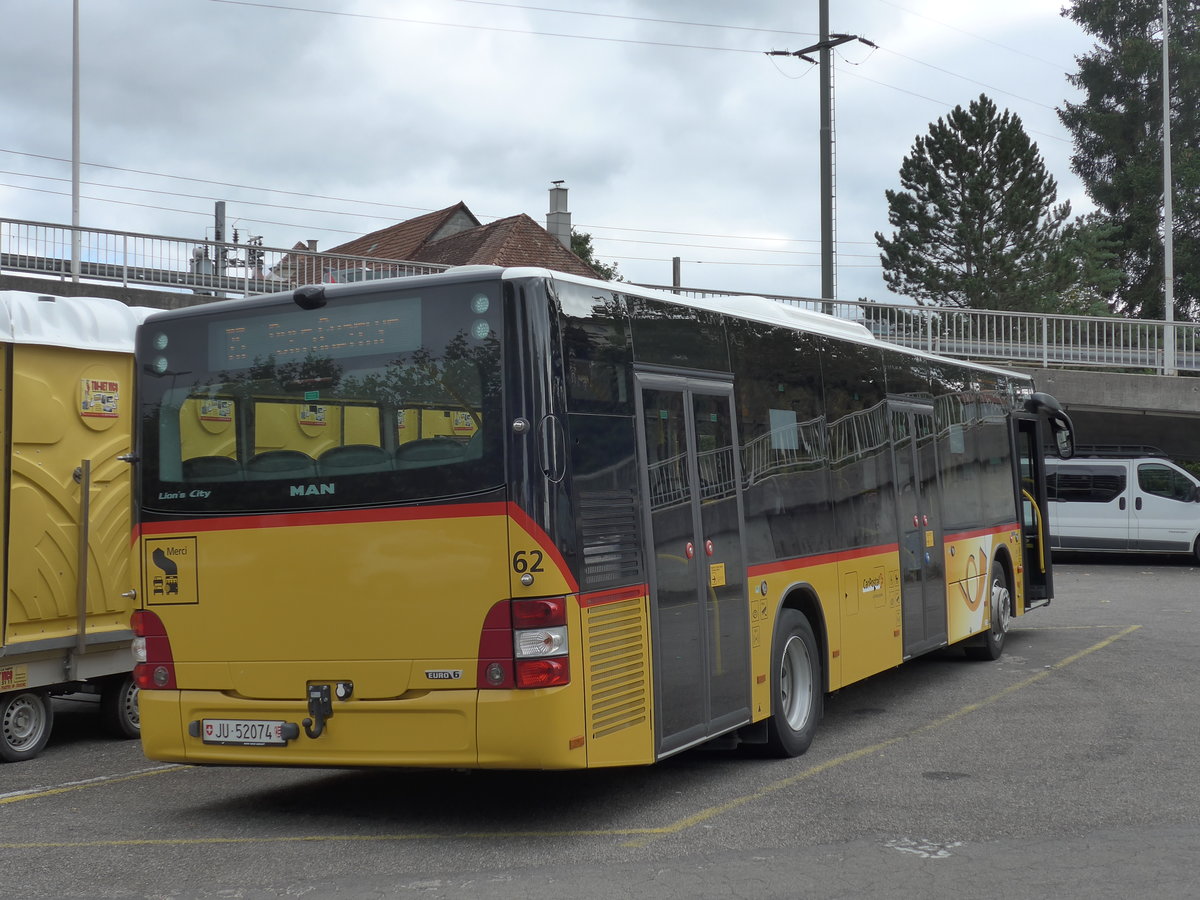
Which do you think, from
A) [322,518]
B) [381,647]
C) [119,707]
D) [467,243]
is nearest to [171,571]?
[322,518]

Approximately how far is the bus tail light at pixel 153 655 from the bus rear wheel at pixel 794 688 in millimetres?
3498

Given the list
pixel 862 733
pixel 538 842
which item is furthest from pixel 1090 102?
pixel 538 842

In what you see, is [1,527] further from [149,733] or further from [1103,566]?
[1103,566]

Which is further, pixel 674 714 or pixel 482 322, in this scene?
pixel 674 714

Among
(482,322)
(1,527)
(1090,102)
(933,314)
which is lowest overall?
(1,527)

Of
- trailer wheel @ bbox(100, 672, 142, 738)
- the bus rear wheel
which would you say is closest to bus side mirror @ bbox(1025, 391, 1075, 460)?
the bus rear wheel

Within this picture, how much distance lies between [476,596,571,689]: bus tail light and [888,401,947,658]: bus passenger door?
200 inches

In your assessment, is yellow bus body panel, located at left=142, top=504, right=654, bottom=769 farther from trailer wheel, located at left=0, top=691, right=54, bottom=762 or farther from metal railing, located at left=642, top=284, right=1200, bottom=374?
metal railing, located at left=642, top=284, right=1200, bottom=374

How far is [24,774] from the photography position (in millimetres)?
9094

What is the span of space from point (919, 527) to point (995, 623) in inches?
108

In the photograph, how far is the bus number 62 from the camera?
6508 mm

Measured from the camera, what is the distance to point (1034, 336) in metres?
27.7

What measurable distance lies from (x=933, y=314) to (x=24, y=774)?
21874 millimetres

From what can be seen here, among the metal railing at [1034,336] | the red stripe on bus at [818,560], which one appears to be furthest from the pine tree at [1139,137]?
the red stripe on bus at [818,560]
